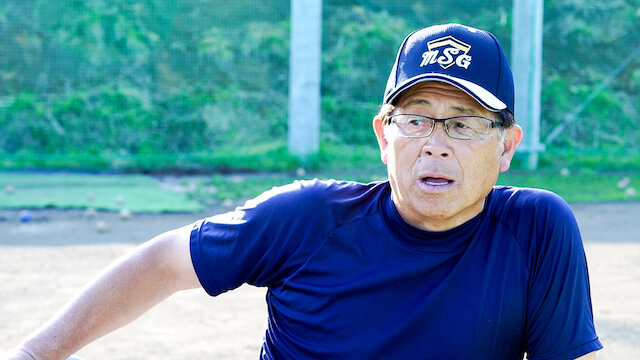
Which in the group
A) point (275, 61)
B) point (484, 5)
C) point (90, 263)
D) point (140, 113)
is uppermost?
point (484, 5)

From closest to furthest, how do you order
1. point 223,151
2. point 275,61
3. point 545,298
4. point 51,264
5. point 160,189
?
point 545,298 → point 51,264 → point 160,189 → point 223,151 → point 275,61

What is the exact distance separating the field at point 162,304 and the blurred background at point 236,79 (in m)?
3.14

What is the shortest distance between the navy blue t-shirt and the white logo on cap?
1.31 ft

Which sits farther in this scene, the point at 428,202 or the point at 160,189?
the point at 160,189

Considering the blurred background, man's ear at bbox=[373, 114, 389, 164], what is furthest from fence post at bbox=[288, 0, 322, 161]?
man's ear at bbox=[373, 114, 389, 164]

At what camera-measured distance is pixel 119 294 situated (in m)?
2.10

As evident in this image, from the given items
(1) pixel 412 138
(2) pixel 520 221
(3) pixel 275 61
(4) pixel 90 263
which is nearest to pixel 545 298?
(2) pixel 520 221

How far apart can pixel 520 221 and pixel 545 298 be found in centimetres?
22

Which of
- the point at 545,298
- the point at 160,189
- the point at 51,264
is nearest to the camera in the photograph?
the point at 545,298

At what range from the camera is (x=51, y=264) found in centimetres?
525

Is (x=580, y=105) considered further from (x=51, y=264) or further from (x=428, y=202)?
(x=428, y=202)

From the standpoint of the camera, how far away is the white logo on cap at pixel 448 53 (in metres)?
2.07

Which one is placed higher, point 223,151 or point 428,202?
point 428,202

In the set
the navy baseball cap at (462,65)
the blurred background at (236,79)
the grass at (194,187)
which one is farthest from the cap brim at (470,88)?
the blurred background at (236,79)
